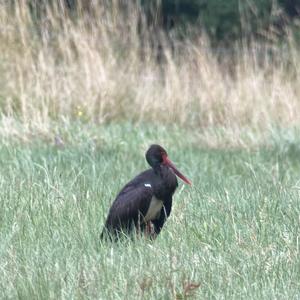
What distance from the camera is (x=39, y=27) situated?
11031mm

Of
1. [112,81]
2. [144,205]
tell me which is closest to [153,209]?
[144,205]

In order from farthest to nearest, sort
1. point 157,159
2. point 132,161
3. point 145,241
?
point 132,161 < point 157,159 < point 145,241

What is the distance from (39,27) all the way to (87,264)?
7.00 m

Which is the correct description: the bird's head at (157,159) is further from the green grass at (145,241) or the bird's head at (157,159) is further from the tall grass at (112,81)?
the tall grass at (112,81)

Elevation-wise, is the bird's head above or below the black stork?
above

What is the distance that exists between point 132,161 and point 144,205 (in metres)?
3.17

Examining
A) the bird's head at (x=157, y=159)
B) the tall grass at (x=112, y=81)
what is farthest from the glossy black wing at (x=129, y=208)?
the tall grass at (x=112, y=81)

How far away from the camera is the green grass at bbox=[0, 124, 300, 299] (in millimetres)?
4023

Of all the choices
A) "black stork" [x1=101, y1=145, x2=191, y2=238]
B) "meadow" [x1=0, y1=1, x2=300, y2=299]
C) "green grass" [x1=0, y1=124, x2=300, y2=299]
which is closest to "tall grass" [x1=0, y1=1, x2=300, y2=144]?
"meadow" [x1=0, y1=1, x2=300, y2=299]

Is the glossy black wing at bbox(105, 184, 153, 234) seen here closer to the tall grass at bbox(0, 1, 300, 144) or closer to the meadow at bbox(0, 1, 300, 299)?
the meadow at bbox(0, 1, 300, 299)

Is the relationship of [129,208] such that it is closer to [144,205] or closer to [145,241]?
[144,205]

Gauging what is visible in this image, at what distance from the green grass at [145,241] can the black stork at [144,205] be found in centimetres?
8

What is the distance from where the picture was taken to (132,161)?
27.3 feet

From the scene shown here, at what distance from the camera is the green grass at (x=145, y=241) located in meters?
4.02
